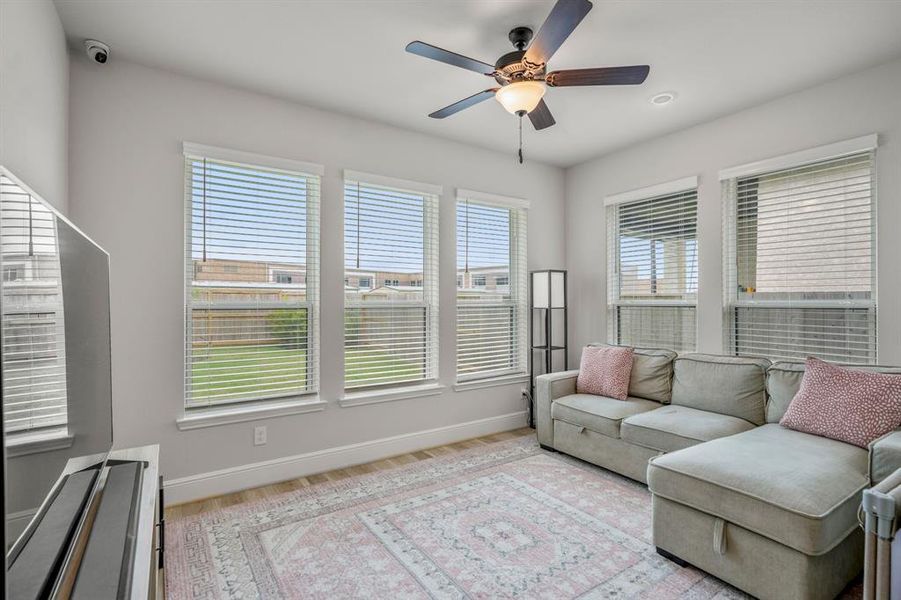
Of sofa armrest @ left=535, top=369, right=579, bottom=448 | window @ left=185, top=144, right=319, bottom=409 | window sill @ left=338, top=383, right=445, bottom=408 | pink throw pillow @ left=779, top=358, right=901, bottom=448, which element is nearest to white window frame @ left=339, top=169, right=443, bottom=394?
window sill @ left=338, top=383, right=445, bottom=408

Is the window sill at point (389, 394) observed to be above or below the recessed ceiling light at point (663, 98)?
below

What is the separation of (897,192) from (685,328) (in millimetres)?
1635

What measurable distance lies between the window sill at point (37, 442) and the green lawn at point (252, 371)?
1892 millimetres

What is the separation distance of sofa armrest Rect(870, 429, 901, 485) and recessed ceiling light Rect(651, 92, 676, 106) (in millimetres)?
2425

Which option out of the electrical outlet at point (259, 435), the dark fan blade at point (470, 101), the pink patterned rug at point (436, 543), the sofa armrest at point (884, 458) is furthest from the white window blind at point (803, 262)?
the electrical outlet at point (259, 435)

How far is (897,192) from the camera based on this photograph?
9.02 feet

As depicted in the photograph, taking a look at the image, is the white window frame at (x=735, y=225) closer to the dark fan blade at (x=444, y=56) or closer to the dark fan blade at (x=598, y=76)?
the dark fan blade at (x=598, y=76)

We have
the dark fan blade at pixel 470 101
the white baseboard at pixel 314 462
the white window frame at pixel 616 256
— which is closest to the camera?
the dark fan blade at pixel 470 101

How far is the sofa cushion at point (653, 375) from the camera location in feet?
11.7

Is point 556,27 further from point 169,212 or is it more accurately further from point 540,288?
point 540,288

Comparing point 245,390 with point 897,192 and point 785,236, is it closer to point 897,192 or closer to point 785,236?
point 785,236

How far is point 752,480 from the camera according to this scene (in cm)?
196

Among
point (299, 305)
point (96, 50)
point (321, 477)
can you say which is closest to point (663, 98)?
point (299, 305)

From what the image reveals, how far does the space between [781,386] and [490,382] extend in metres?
2.26
